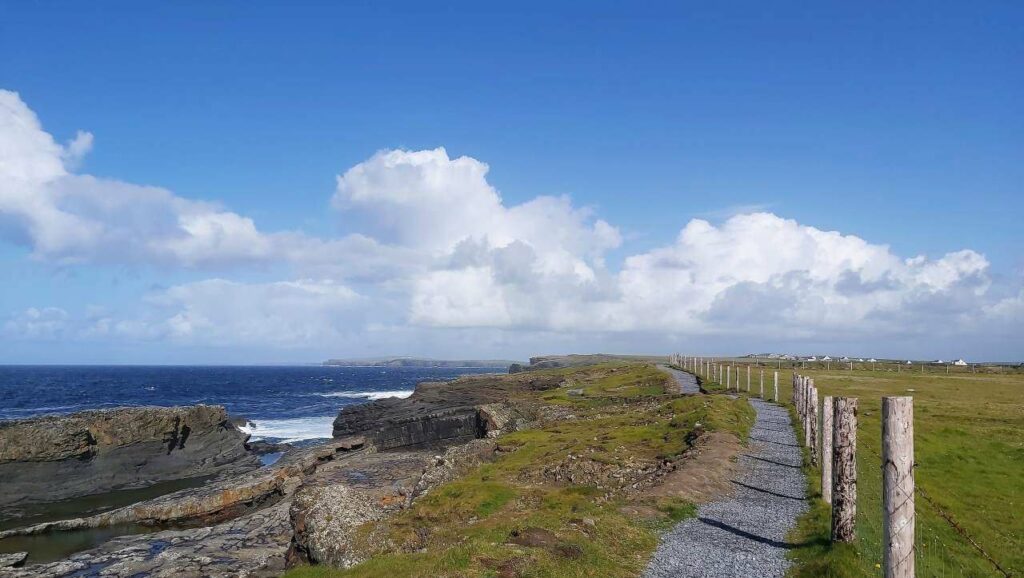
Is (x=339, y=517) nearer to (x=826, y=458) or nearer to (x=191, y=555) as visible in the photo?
(x=191, y=555)

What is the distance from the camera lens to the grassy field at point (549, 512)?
43.8 ft

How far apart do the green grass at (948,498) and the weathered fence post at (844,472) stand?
0.42 meters

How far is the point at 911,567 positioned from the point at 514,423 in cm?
3677

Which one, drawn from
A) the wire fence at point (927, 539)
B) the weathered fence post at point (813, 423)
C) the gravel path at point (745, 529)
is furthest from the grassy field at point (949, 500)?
the weathered fence post at point (813, 423)

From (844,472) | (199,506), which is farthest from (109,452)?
(844,472)

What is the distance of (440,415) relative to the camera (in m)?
57.2

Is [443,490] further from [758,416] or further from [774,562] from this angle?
[758,416]

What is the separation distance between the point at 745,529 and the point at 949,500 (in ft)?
30.8

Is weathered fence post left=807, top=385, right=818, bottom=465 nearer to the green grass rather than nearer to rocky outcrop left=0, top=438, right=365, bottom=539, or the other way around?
the green grass

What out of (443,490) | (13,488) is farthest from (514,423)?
(13,488)

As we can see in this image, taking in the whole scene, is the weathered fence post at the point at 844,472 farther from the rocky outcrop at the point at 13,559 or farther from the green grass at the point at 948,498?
the rocky outcrop at the point at 13,559

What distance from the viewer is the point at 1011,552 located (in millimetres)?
15305

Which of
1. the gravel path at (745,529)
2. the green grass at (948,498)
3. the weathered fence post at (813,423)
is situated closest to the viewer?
the gravel path at (745,529)

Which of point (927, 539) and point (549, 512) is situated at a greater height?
point (927, 539)
